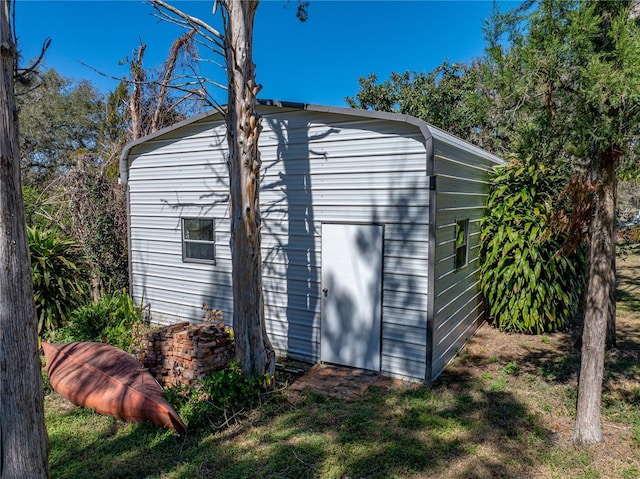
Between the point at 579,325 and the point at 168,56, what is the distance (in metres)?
12.1

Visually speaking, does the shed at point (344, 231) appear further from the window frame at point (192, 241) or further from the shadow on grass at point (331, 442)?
the shadow on grass at point (331, 442)

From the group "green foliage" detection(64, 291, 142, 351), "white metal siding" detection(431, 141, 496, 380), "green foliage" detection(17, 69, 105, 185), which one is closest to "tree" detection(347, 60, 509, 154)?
"white metal siding" detection(431, 141, 496, 380)

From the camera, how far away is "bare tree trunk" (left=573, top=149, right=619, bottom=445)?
380 centimetres

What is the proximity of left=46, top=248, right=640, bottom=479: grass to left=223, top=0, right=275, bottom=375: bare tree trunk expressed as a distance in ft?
2.61

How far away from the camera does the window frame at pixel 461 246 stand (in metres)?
6.15

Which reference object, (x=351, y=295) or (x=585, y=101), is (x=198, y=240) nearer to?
(x=351, y=295)

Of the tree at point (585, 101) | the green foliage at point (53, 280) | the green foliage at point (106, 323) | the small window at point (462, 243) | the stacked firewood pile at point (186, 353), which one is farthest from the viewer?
the green foliage at point (53, 280)

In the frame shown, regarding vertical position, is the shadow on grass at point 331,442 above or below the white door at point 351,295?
below

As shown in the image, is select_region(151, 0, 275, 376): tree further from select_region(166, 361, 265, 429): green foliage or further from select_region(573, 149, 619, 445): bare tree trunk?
select_region(573, 149, 619, 445): bare tree trunk

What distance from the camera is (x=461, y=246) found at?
654 cm

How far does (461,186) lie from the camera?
6.26 m

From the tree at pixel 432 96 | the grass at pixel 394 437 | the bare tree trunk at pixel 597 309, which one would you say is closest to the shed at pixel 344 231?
the grass at pixel 394 437

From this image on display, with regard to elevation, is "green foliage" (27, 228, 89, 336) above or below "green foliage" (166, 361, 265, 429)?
above

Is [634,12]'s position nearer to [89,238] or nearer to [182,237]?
[182,237]
